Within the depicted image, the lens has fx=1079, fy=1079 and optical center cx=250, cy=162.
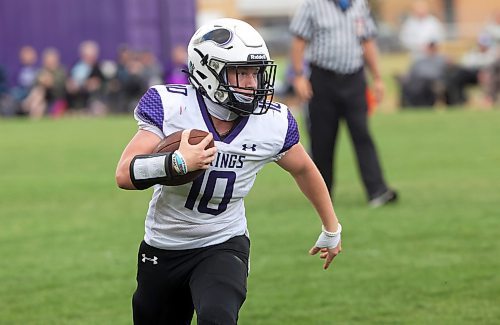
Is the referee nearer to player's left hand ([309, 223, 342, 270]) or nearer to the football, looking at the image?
player's left hand ([309, 223, 342, 270])

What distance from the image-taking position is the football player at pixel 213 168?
171 inches

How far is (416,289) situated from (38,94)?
60.2ft

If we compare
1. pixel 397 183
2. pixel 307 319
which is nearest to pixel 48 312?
pixel 307 319

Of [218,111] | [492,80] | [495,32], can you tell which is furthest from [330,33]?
[495,32]

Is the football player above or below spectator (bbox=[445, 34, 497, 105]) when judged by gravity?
above

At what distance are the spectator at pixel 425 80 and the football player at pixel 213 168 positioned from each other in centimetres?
1677

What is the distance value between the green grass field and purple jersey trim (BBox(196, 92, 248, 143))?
1733 mm

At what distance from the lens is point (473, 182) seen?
1120 centimetres

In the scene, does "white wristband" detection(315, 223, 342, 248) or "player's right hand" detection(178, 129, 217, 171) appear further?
"white wristband" detection(315, 223, 342, 248)

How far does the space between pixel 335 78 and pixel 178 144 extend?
5456mm

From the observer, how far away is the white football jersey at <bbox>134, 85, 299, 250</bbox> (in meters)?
4.41

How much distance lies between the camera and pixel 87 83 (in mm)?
23938

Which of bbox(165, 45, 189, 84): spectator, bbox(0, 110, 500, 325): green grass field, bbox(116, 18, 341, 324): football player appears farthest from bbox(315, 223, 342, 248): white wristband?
bbox(165, 45, 189, 84): spectator

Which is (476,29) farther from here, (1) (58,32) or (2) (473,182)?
(2) (473,182)
